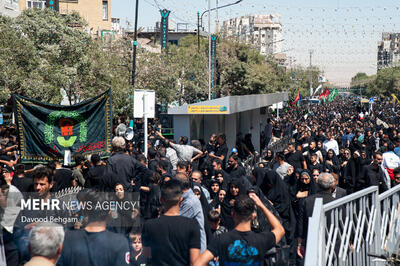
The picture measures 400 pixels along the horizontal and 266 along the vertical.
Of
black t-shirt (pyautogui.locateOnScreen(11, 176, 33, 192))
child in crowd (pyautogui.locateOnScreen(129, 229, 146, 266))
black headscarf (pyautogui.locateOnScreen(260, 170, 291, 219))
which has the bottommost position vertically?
child in crowd (pyautogui.locateOnScreen(129, 229, 146, 266))

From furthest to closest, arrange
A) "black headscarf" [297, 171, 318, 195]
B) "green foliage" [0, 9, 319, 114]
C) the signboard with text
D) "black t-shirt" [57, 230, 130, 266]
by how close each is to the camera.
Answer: "green foliage" [0, 9, 319, 114] → the signboard with text → "black headscarf" [297, 171, 318, 195] → "black t-shirt" [57, 230, 130, 266]

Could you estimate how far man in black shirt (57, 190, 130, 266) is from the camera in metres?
4.34

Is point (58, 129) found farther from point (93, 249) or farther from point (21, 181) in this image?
point (93, 249)

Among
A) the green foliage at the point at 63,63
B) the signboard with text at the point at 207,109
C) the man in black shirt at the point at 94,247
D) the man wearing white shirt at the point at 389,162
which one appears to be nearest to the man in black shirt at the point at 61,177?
the man in black shirt at the point at 94,247

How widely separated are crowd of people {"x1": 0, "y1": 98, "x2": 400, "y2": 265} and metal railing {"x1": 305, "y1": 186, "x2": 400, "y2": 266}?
1.29 ft

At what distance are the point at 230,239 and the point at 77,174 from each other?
4918mm

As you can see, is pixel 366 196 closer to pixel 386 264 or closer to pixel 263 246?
pixel 386 264

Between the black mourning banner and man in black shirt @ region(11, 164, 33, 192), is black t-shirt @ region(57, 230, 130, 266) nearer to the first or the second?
man in black shirt @ region(11, 164, 33, 192)

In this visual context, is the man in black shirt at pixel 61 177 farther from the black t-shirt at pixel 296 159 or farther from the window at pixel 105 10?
the window at pixel 105 10

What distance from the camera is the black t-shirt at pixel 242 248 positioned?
13.9ft

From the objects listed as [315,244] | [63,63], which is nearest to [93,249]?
[315,244]

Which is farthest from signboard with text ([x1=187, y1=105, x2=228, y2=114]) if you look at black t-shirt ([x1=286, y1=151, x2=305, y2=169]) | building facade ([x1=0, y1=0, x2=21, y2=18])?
building facade ([x1=0, y1=0, x2=21, y2=18])

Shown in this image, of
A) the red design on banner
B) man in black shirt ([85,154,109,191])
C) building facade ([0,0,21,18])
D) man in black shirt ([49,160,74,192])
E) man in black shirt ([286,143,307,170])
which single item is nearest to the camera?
man in black shirt ([85,154,109,191])

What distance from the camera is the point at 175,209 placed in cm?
469
